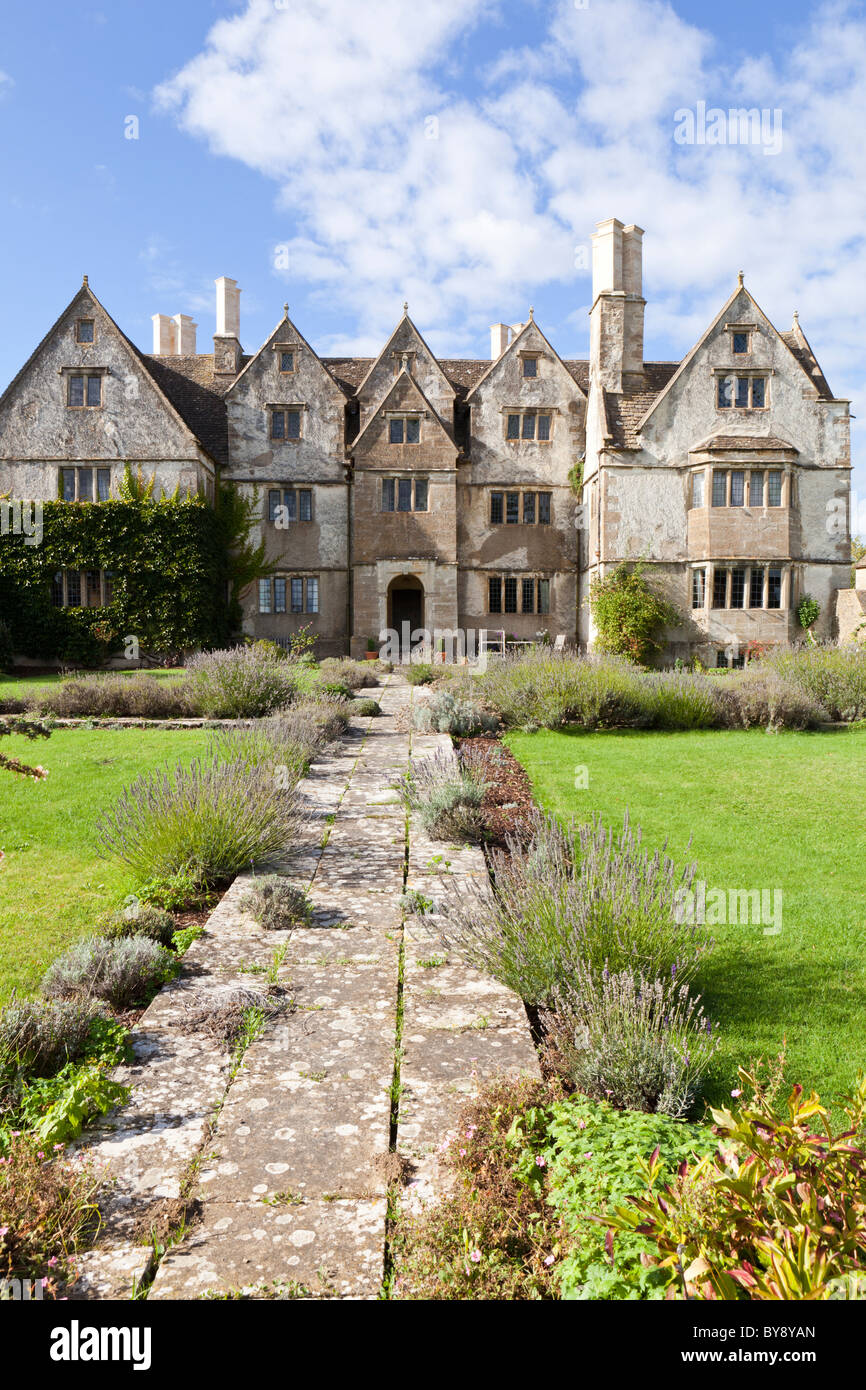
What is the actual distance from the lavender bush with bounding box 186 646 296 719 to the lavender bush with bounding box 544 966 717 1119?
11892mm

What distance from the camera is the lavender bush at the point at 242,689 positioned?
15.3 metres

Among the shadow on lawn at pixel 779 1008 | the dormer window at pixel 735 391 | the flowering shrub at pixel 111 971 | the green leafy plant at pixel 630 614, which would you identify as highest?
the dormer window at pixel 735 391

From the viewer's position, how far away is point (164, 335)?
34.7 metres

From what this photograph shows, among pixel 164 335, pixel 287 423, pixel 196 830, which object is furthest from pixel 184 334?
pixel 196 830

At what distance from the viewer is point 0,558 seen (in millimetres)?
26500

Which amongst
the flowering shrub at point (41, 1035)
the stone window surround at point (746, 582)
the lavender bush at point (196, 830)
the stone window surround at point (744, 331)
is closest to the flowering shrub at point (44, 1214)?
the flowering shrub at point (41, 1035)

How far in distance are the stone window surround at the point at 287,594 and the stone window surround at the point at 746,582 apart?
12103 millimetres

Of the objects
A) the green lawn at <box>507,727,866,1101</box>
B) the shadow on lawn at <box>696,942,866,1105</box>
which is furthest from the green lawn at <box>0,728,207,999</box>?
the green lawn at <box>507,727,866,1101</box>

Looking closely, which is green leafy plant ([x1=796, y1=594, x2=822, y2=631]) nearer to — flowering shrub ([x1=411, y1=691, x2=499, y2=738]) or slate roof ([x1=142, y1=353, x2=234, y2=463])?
flowering shrub ([x1=411, y1=691, x2=499, y2=738])

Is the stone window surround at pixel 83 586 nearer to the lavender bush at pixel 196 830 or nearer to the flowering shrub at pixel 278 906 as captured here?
the lavender bush at pixel 196 830

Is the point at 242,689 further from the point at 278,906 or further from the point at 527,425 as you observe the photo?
the point at 527,425

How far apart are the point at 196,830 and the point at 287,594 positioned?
23.5 metres
